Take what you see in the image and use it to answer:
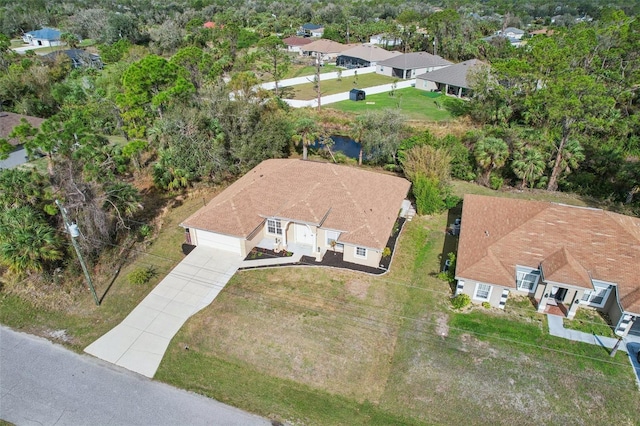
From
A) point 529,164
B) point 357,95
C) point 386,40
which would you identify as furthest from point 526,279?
point 386,40

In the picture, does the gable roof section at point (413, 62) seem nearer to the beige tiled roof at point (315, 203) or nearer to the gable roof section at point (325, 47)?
the gable roof section at point (325, 47)

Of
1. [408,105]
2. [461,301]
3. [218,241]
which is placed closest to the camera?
[461,301]

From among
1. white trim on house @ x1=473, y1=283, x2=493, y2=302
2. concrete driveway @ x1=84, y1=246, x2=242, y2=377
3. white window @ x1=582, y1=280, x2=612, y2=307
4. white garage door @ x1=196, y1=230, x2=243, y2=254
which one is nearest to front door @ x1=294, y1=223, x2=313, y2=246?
white garage door @ x1=196, y1=230, x2=243, y2=254

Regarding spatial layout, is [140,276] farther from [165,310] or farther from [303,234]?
[303,234]

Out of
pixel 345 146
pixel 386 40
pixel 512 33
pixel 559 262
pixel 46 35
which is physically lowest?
pixel 345 146

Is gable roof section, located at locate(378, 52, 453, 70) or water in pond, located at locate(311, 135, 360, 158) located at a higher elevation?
gable roof section, located at locate(378, 52, 453, 70)

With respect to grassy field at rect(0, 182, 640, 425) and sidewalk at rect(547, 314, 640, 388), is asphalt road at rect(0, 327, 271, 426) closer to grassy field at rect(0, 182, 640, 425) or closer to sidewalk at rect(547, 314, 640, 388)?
grassy field at rect(0, 182, 640, 425)

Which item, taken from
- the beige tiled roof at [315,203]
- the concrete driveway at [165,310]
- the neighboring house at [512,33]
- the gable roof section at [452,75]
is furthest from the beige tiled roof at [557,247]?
the neighboring house at [512,33]
